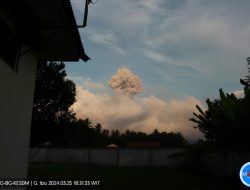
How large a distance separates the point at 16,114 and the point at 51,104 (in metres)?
9.82

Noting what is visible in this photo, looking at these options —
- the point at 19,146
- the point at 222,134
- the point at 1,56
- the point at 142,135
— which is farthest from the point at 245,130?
the point at 142,135

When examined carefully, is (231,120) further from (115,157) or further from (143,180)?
(115,157)

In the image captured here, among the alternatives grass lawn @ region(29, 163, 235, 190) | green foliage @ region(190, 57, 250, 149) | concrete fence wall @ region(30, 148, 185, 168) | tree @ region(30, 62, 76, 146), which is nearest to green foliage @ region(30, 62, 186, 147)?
tree @ region(30, 62, 76, 146)

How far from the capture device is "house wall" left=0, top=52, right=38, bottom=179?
249 inches

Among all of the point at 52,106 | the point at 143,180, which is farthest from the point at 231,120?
the point at 52,106

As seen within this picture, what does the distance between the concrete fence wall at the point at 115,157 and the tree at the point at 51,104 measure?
15793mm

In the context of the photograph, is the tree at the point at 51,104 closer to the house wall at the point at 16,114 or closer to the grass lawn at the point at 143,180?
the grass lawn at the point at 143,180

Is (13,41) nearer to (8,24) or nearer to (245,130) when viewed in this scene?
(8,24)

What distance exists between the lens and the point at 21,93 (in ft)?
24.3

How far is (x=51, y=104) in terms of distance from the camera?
16.8 metres

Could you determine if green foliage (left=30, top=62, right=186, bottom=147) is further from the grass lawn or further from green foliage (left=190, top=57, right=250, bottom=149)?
green foliage (left=190, top=57, right=250, bottom=149)

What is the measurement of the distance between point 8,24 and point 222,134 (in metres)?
14.5

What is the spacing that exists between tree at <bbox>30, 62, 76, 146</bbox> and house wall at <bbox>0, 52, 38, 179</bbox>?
7.89 m

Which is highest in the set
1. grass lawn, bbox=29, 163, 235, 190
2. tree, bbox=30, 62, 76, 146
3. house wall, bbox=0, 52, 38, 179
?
tree, bbox=30, 62, 76, 146
